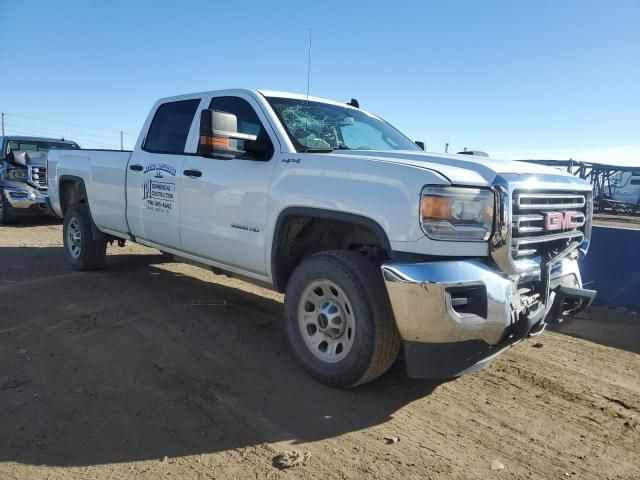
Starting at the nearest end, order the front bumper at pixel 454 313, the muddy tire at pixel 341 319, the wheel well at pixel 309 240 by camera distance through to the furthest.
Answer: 1. the front bumper at pixel 454 313
2. the muddy tire at pixel 341 319
3. the wheel well at pixel 309 240

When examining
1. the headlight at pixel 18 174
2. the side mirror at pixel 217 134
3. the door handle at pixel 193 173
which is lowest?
the headlight at pixel 18 174

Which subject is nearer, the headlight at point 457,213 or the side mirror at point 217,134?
the headlight at point 457,213

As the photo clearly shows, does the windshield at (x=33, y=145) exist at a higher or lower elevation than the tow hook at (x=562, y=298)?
higher

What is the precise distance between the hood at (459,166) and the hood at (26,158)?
885 cm

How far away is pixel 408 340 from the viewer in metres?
2.98

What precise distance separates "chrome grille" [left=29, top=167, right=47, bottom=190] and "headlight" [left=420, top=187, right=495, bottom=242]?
10.3 meters

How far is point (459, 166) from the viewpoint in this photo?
3.18 m

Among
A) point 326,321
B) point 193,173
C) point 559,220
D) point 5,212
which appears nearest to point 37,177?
point 5,212

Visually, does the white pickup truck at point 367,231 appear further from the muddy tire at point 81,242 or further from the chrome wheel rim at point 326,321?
the muddy tire at point 81,242

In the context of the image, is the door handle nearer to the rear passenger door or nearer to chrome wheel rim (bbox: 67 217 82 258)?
the rear passenger door

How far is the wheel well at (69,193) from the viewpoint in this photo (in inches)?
274

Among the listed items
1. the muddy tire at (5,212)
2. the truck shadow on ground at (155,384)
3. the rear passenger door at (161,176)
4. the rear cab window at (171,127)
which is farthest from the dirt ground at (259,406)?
the muddy tire at (5,212)

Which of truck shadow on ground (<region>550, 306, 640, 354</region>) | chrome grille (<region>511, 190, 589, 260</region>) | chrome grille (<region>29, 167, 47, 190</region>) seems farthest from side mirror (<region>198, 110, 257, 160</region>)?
chrome grille (<region>29, 167, 47, 190</region>)

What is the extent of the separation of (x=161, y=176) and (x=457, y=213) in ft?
10.5
